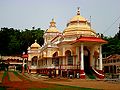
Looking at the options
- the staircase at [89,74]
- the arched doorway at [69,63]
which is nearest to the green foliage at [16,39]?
the arched doorway at [69,63]

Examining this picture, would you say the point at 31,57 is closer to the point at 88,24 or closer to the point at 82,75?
the point at 88,24

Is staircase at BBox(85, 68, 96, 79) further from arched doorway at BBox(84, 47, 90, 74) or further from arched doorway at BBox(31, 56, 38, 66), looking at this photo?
arched doorway at BBox(31, 56, 38, 66)

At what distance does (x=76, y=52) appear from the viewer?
42.6 meters

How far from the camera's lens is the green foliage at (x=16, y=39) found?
94125mm

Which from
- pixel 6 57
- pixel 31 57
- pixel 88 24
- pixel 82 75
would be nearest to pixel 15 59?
pixel 6 57

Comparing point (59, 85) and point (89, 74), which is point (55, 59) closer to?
point (89, 74)

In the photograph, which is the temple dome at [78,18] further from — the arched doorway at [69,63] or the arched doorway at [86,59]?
the arched doorway at [69,63]

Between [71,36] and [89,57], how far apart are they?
4.67 metres

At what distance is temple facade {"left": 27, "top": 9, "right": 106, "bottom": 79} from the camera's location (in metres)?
40.2

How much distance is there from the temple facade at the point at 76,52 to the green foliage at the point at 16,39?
1869 inches

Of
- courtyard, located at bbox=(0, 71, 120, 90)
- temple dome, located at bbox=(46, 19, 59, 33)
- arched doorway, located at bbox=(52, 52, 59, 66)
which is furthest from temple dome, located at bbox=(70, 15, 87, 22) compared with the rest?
courtyard, located at bbox=(0, 71, 120, 90)

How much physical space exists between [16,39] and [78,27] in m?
58.1

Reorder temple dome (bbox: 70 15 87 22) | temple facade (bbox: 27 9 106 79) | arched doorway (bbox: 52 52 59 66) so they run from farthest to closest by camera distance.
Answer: arched doorway (bbox: 52 52 59 66) < temple dome (bbox: 70 15 87 22) < temple facade (bbox: 27 9 106 79)

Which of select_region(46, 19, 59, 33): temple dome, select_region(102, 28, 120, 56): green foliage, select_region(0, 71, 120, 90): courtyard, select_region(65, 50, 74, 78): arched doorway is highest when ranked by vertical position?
select_region(46, 19, 59, 33): temple dome
